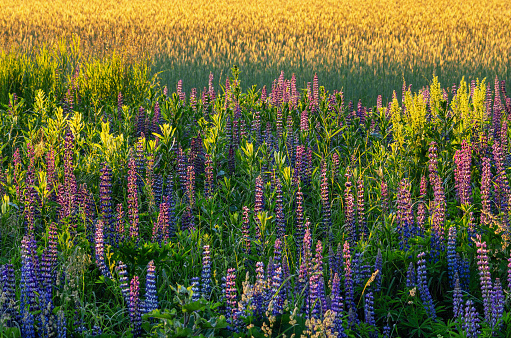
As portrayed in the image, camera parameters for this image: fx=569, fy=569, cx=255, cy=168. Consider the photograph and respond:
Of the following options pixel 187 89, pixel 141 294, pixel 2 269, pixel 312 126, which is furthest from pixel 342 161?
pixel 187 89

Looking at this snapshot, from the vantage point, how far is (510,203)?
138 inches

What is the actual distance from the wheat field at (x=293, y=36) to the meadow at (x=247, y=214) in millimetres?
1195

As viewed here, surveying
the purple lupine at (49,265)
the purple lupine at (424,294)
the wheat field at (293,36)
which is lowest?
the purple lupine at (424,294)

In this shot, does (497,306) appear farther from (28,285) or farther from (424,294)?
(28,285)

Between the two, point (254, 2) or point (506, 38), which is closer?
point (506, 38)

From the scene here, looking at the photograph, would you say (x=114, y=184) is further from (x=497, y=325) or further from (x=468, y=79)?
(x=468, y=79)

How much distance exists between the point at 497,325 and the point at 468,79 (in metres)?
8.01

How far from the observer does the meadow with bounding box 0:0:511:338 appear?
270cm

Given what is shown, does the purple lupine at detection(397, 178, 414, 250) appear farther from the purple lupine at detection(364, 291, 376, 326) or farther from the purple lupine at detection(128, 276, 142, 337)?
the purple lupine at detection(128, 276, 142, 337)

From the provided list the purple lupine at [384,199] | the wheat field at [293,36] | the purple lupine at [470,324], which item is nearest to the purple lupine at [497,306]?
the purple lupine at [470,324]

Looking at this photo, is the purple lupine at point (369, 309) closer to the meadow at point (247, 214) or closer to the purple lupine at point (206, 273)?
the meadow at point (247, 214)

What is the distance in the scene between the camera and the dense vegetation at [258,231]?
2666 millimetres

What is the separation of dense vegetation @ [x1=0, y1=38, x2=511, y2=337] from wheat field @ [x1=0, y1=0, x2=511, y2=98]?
8.50ft

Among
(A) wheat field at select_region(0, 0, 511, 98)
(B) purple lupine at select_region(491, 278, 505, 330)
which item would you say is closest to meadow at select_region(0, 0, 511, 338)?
(B) purple lupine at select_region(491, 278, 505, 330)
